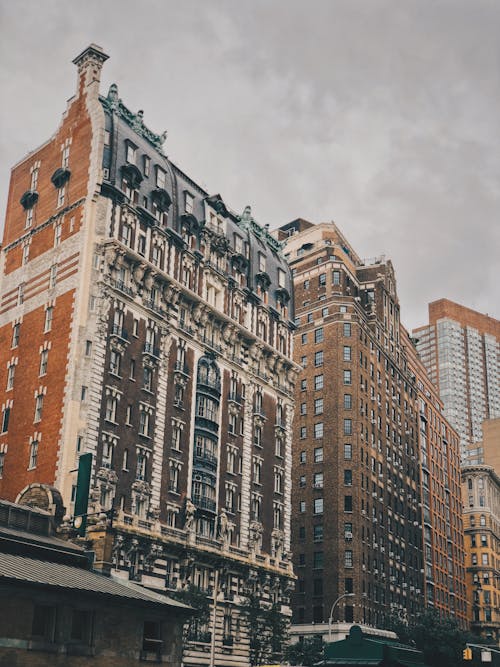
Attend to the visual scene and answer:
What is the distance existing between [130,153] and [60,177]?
6.91 meters

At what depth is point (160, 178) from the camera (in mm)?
86438

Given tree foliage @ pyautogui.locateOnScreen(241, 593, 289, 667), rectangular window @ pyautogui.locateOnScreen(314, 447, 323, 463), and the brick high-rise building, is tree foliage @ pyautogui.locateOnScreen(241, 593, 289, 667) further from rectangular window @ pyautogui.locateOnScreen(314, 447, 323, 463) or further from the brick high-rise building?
the brick high-rise building

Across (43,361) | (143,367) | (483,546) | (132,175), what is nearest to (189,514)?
(143,367)

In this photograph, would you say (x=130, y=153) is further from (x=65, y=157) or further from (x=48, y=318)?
(x=48, y=318)

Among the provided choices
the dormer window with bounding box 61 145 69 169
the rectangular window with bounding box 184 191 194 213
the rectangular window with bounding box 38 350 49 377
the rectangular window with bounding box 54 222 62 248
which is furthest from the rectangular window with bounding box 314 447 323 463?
the dormer window with bounding box 61 145 69 169

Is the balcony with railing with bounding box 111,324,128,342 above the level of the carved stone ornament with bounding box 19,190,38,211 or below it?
below

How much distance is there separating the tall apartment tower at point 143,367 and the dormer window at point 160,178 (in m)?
0.21

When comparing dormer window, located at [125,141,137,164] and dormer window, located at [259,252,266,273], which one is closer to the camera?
dormer window, located at [125,141,137,164]

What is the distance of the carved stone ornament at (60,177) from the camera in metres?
81.9

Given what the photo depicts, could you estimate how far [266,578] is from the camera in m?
86.6

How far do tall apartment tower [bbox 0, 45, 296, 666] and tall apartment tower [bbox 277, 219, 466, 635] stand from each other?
59.9 feet

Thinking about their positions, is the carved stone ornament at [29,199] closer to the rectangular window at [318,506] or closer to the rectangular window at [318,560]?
the rectangular window at [318,506]

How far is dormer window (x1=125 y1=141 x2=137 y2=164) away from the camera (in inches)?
3243

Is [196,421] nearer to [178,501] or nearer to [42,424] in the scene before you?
[178,501]
